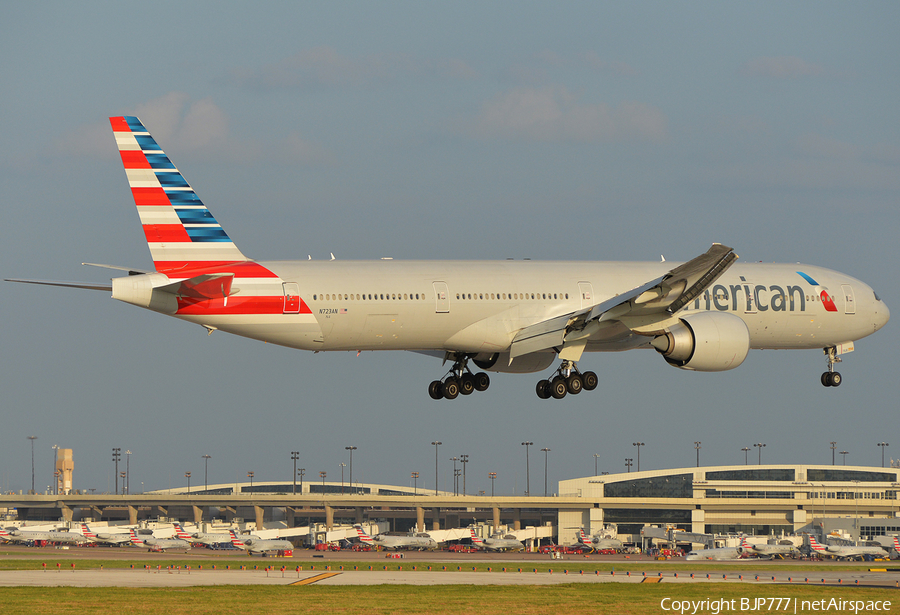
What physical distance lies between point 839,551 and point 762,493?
3710cm

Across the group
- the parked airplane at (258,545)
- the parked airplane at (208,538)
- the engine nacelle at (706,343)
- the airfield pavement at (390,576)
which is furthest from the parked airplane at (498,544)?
the engine nacelle at (706,343)

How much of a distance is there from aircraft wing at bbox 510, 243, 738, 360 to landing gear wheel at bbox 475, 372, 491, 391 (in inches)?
181

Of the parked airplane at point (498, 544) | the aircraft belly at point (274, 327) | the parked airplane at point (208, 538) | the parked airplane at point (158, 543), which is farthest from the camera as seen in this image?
the parked airplane at point (498, 544)

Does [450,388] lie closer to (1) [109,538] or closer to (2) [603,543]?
(2) [603,543]

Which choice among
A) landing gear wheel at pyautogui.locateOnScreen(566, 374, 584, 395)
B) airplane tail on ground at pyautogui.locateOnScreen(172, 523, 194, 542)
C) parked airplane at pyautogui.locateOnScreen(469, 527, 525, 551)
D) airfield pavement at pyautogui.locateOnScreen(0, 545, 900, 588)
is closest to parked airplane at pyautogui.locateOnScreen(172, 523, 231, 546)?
airplane tail on ground at pyautogui.locateOnScreen(172, 523, 194, 542)

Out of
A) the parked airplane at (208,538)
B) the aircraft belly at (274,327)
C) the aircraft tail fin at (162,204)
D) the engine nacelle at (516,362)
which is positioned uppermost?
the aircraft tail fin at (162,204)

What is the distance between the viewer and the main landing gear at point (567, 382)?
42.8 metres

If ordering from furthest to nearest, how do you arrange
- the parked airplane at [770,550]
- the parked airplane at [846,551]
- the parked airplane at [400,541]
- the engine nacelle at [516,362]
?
the parked airplane at [400,541]
the parked airplane at [770,550]
the parked airplane at [846,551]
the engine nacelle at [516,362]

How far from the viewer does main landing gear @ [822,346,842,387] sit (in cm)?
4828

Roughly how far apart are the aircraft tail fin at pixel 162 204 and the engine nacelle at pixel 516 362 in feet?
43.1

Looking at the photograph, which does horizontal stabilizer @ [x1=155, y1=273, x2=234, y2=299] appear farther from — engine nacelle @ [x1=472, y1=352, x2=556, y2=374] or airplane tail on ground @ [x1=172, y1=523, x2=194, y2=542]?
airplane tail on ground @ [x1=172, y1=523, x2=194, y2=542]

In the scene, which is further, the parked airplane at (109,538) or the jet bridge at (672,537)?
the jet bridge at (672,537)

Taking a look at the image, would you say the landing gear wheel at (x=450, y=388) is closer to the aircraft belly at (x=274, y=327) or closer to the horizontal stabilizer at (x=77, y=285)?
the aircraft belly at (x=274, y=327)

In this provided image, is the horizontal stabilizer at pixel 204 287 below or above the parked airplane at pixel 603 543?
above
